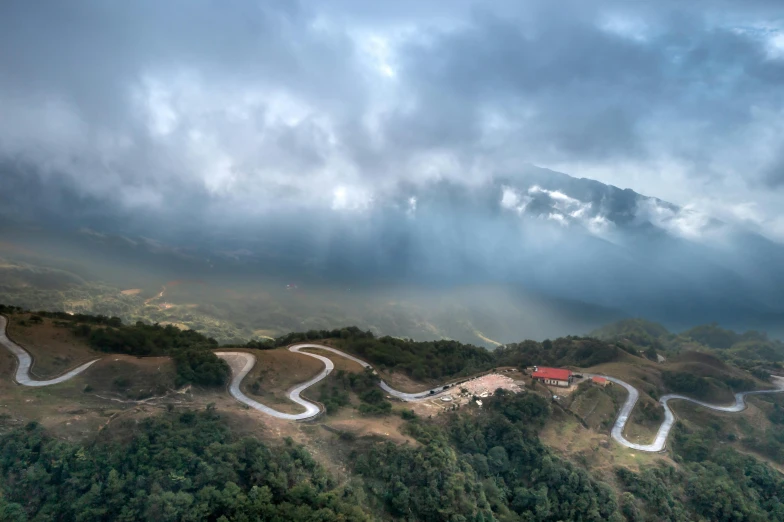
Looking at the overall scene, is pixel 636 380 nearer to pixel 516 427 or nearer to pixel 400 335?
pixel 516 427

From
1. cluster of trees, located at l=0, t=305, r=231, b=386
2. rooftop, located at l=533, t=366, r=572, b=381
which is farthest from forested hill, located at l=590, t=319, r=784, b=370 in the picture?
cluster of trees, located at l=0, t=305, r=231, b=386

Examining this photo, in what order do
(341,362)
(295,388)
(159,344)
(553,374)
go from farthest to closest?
(553,374) < (341,362) < (159,344) < (295,388)

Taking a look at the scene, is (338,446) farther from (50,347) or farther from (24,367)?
(50,347)

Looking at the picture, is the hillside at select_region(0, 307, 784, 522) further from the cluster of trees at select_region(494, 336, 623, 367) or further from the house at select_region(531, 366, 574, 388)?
the cluster of trees at select_region(494, 336, 623, 367)

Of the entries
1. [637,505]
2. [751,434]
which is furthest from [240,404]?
[751,434]

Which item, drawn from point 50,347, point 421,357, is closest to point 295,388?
point 421,357

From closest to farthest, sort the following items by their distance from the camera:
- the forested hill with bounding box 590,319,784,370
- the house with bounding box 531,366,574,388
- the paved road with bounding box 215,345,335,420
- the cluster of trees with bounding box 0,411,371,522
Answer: the cluster of trees with bounding box 0,411,371,522, the paved road with bounding box 215,345,335,420, the house with bounding box 531,366,574,388, the forested hill with bounding box 590,319,784,370
